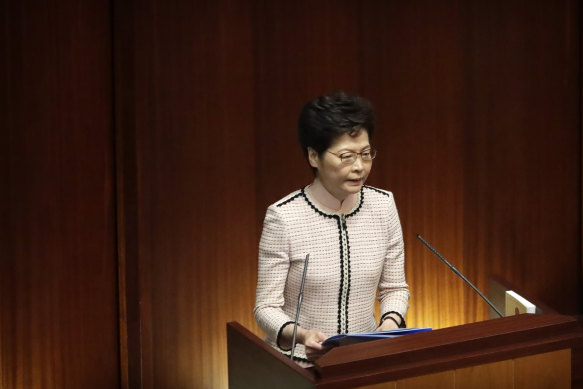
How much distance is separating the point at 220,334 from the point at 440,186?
3.31 feet

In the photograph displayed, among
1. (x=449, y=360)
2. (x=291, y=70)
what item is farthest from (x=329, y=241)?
(x=291, y=70)

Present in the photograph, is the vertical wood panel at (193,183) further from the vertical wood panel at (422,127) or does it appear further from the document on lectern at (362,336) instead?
the document on lectern at (362,336)

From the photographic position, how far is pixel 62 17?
3209 mm

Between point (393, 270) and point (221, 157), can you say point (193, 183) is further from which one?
point (393, 270)

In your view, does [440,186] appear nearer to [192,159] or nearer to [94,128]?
[192,159]

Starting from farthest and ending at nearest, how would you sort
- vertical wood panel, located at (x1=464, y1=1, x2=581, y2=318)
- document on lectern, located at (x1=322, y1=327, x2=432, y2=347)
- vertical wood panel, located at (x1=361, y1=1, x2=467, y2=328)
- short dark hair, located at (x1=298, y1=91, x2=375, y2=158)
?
1. vertical wood panel, located at (x1=464, y1=1, x2=581, y2=318)
2. vertical wood panel, located at (x1=361, y1=1, x2=467, y2=328)
3. short dark hair, located at (x1=298, y1=91, x2=375, y2=158)
4. document on lectern, located at (x1=322, y1=327, x2=432, y2=347)

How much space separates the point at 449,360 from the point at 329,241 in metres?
0.55

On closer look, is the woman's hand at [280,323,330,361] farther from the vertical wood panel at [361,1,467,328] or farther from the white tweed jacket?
the vertical wood panel at [361,1,467,328]

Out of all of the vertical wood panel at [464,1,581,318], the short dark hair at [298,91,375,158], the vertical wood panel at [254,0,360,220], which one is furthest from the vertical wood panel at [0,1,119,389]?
the vertical wood panel at [464,1,581,318]

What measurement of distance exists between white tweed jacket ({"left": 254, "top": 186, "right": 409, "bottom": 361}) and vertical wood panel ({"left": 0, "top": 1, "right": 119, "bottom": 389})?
107 cm

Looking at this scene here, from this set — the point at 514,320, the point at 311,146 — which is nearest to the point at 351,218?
the point at 311,146

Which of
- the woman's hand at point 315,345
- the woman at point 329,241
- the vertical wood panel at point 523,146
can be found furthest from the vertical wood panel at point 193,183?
the woman's hand at point 315,345

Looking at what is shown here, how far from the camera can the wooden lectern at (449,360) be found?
1.92 metres

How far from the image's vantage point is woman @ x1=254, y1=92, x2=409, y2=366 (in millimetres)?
2377
